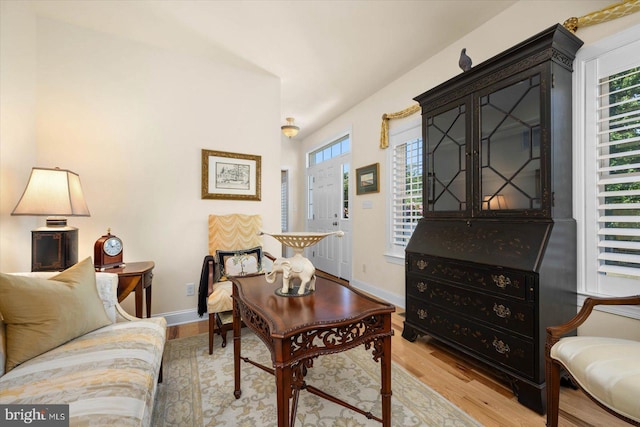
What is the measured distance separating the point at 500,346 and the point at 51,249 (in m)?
3.06

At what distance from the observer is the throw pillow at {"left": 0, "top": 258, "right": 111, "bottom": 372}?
1123 mm

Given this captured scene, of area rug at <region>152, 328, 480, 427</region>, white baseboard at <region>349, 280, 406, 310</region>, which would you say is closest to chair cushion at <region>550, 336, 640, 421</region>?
area rug at <region>152, 328, 480, 427</region>

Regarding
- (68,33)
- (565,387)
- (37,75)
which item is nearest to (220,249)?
(37,75)

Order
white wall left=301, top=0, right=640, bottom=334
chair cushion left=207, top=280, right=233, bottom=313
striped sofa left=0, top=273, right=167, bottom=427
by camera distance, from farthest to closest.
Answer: chair cushion left=207, top=280, right=233, bottom=313 → white wall left=301, top=0, right=640, bottom=334 → striped sofa left=0, top=273, right=167, bottom=427

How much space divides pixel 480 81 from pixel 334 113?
2792mm

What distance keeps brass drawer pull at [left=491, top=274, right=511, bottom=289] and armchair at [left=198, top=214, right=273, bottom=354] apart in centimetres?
183

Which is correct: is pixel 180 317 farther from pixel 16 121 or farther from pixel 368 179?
pixel 368 179

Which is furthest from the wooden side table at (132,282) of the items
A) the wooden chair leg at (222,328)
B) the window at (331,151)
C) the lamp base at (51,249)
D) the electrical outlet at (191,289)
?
the window at (331,151)

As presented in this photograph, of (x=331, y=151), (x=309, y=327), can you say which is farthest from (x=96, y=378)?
(x=331, y=151)

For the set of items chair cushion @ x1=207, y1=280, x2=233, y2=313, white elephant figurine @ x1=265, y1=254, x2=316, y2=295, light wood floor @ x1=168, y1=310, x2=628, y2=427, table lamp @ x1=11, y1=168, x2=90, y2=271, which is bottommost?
light wood floor @ x1=168, y1=310, x2=628, y2=427

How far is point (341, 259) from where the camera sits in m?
4.60

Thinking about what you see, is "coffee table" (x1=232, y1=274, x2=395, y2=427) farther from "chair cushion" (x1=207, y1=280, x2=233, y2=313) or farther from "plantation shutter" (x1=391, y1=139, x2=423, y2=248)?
"plantation shutter" (x1=391, y1=139, x2=423, y2=248)

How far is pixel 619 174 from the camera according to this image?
1663 mm

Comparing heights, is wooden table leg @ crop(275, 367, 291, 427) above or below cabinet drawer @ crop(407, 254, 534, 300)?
below
